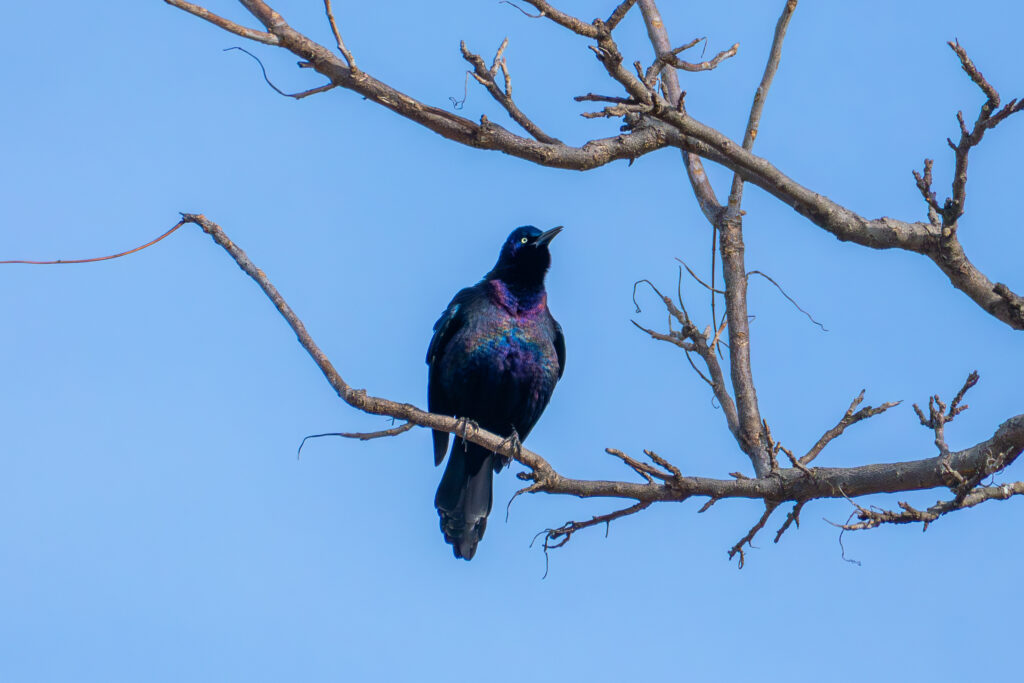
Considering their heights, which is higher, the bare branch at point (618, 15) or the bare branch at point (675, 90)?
the bare branch at point (675, 90)

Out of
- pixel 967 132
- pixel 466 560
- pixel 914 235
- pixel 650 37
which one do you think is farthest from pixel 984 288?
pixel 466 560

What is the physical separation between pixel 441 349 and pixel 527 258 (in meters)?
0.96

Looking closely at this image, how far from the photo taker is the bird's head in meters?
7.80

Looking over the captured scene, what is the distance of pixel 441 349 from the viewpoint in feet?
25.4

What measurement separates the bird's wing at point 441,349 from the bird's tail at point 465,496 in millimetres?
194

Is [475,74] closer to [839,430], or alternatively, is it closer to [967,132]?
[967,132]

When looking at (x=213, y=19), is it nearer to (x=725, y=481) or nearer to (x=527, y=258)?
(x=725, y=481)

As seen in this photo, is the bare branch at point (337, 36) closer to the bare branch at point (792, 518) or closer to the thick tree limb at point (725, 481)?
the thick tree limb at point (725, 481)

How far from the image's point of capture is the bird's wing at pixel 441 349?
7.64 m

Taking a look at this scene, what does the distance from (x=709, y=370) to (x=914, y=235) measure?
1.97m

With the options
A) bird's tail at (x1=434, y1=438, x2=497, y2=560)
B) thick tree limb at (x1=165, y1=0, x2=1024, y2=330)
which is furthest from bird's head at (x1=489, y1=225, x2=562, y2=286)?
thick tree limb at (x1=165, y1=0, x2=1024, y2=330)

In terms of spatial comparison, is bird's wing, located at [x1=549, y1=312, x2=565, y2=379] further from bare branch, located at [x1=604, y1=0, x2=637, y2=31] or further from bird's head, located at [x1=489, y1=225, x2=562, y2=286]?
bare branch, located at [x1=604, y1=0, x2=637, y2=31]

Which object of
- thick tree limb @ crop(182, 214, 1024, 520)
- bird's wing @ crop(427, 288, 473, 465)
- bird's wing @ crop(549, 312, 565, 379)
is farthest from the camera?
bird's wing @ crop(549, 312, 565, 379)

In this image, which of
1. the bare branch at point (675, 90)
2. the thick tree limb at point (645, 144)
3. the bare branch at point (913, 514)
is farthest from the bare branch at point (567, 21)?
the bare branch at point (675, 90)
